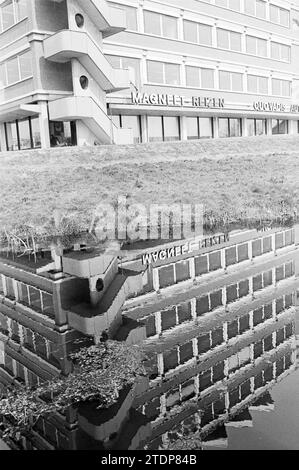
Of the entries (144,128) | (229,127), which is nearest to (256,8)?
(229,127)

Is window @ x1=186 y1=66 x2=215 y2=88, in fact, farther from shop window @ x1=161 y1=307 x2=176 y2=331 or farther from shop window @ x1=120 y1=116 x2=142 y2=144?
shop window @ x1=161 y1=307 x2=176 y2=331

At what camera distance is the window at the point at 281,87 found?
54.1m

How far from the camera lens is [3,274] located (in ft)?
47.6

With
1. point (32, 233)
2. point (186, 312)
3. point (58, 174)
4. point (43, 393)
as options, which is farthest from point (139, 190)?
point (43, 393)

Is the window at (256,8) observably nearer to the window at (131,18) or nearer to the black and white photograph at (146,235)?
the black and white photograph at (146,235)

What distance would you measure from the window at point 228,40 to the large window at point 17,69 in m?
20.1

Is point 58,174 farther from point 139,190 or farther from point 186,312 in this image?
point 186,312

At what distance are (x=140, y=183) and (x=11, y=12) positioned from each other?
19939mm

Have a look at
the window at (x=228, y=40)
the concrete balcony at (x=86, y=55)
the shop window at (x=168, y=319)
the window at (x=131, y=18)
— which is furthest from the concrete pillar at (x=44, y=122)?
the shop window at (x=168, y=319)

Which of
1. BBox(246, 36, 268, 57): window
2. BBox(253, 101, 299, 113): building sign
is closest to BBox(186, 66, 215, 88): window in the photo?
Result: BBox(253, 101, 299, 113): building sign

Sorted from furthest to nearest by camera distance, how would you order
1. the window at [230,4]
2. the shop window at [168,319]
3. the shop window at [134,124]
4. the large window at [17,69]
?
the window at [230,4] < the shop window at [134,124] < the large window at [17,69] < the shop window at [168,319]

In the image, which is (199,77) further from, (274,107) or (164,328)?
(164,328)

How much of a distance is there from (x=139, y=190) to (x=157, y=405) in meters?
17.6

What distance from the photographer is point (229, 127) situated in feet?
163
